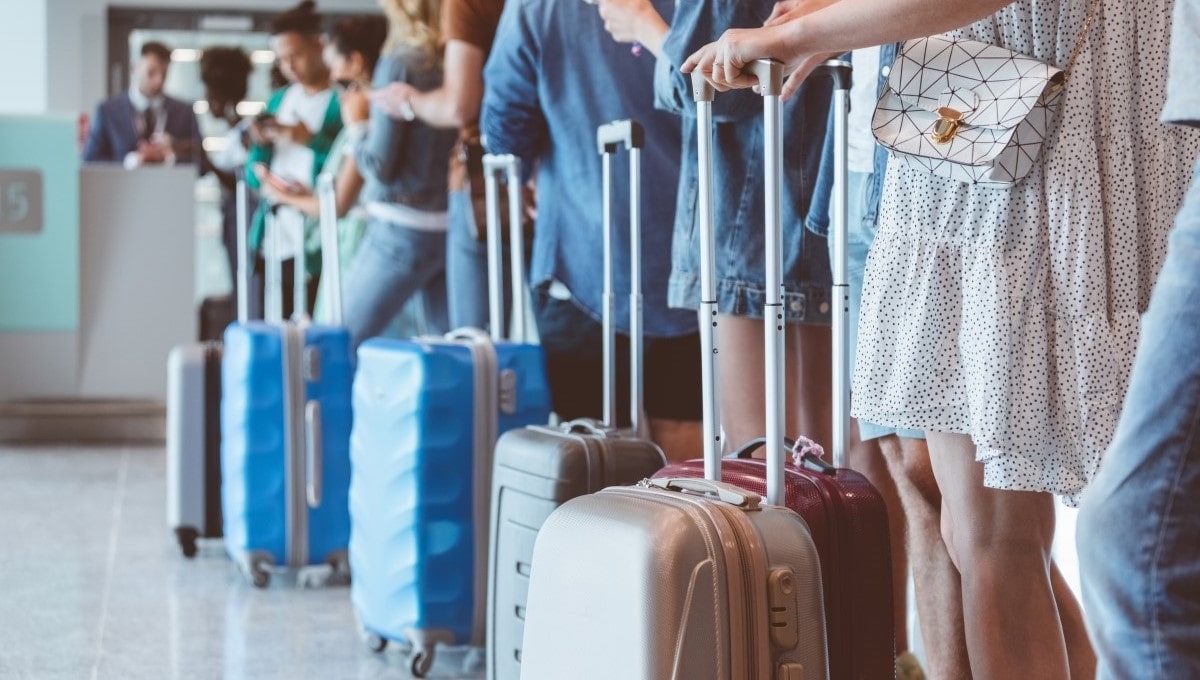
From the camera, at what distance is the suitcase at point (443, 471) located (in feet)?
7.96

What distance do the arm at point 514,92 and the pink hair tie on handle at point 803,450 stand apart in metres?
1.25

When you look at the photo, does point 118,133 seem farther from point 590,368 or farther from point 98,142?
point 590,368

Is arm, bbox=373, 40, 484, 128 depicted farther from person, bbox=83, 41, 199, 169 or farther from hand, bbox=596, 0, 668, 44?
person, bbox=83, 41, 199, 169

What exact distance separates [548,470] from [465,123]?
1.52m

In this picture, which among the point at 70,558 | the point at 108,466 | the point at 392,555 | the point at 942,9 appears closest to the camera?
the point at 942,9

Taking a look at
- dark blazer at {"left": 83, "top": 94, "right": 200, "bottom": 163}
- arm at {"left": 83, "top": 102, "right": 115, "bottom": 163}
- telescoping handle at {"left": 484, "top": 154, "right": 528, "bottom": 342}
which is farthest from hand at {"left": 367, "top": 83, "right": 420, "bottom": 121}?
arm at {"left": 83, "top": 102, "right": 115, "bottom": 163}

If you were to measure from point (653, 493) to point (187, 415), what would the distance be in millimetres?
2485

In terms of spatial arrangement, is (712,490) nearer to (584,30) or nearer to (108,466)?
(584,30)

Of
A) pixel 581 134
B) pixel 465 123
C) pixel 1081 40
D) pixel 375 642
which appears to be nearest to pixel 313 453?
pixel 375 642

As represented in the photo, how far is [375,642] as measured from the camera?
2619 millimetres

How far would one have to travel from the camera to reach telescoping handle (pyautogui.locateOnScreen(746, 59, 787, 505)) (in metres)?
1.44

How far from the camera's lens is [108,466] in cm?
554

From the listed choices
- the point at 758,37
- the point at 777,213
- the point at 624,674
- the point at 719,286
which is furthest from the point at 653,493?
the point at 719,286

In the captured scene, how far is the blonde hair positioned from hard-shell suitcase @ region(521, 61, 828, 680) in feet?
7.46
